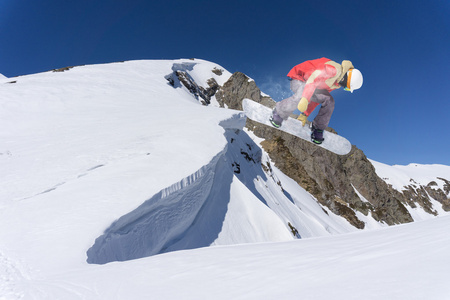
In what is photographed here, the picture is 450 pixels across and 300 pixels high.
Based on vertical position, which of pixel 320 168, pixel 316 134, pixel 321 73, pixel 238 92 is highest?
pixel 238 92

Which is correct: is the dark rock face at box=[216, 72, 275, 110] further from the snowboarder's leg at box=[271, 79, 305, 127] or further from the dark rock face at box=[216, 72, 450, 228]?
the snowboarder's leg at box=[271, 79, 305, 127]

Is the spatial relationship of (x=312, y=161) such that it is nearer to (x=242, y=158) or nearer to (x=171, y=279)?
(x=242, y=158)

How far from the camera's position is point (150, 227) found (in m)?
4.48

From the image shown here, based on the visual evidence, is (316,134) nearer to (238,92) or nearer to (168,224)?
(168,224)

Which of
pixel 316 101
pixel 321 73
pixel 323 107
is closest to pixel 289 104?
pixel 316 101

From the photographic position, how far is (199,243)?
6.00 metres

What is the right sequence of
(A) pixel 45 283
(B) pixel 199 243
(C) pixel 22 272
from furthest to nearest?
(B) pixel 199 243 < (C) pixel 22 272 < (A) pixel 45 283

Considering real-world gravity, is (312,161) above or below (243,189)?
above

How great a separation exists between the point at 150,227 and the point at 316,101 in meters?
3.83

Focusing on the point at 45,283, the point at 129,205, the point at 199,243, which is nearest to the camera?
the point at 45,283

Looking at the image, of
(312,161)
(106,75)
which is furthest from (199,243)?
(312,161)

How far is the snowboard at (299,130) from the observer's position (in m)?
5.47

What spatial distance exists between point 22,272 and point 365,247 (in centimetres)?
323

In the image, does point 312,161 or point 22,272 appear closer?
point 22,272
